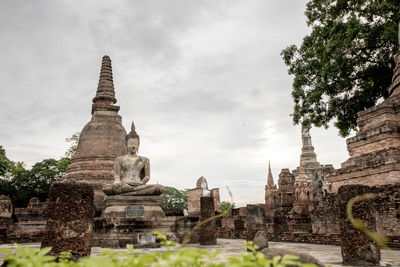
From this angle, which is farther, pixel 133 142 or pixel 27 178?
pixel 27 178

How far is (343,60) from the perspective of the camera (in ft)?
52.6

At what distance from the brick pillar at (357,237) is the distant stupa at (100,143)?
599 inches

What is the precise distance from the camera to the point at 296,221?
1166cm

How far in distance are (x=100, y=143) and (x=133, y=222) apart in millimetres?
11906

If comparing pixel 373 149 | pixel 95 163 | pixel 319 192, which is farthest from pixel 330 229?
pixel 95 163

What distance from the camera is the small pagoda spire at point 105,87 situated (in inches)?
936

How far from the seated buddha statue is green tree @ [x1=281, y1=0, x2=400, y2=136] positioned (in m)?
8.76

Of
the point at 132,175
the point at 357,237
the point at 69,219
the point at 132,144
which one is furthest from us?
the point at 132,144

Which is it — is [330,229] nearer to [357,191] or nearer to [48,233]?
[357,191]

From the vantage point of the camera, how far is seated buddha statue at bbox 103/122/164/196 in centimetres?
1177

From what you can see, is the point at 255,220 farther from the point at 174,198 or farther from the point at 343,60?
the point at 174,198

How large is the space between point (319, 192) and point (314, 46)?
9090 mm

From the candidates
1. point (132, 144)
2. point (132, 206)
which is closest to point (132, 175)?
point (132, 144)

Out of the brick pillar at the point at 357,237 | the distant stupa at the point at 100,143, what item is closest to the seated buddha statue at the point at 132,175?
the distant stupa at the point at 100,143
